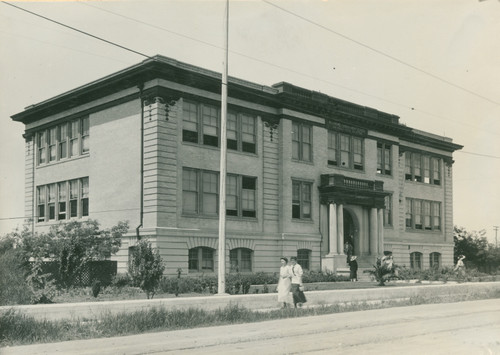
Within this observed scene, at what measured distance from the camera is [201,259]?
29109 millimetres

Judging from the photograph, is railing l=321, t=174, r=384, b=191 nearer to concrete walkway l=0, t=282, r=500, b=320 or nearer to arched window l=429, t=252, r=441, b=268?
arched window l=429, t=252, r=441, b=268

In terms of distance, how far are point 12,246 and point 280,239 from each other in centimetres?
1383

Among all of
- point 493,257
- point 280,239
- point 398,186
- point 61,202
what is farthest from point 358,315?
point 493,257

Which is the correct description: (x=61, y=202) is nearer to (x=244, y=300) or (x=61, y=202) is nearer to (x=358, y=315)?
(x=244, y=300)

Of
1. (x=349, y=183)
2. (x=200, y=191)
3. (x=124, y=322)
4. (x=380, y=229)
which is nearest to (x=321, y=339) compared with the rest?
(x=124, y=322)

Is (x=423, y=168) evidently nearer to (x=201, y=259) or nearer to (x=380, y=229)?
(x=380, y=229)

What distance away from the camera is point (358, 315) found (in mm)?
17438

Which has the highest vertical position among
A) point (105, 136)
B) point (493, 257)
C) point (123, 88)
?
point (123, 88)

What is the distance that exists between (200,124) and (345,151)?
12335 mm

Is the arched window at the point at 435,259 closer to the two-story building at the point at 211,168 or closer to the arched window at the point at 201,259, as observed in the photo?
the two-story building at the point at 211,168

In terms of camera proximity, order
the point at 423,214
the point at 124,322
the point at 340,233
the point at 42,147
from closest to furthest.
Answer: the point at 124,322 < the point at 42,147 < the point at 340,233 < the point at 423,214

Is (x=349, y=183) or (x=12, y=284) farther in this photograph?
(x=349, y=183)

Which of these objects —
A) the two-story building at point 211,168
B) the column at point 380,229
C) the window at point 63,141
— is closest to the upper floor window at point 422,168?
the two-story building at point 211,168

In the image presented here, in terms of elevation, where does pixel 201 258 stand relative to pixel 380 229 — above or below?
below
